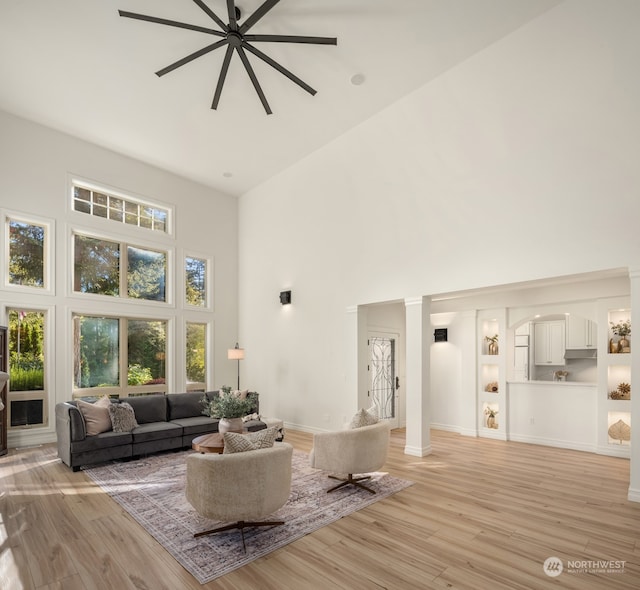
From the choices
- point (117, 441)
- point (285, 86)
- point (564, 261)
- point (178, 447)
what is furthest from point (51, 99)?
point (564, 261)

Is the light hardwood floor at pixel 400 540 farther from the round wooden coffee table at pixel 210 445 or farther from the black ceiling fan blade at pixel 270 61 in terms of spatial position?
the black ceiling fan blade at pixel 270 61

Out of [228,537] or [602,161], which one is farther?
[602,161]

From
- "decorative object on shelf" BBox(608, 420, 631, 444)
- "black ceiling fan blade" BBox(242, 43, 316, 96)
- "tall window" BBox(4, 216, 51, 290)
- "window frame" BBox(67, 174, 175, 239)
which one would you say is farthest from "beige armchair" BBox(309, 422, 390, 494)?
"window frame" BBox(67, 174, 175, 239)

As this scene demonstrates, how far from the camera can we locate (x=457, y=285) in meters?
5.80

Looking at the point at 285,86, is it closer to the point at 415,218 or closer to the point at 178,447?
the point at 415,218

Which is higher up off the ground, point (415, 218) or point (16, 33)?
point (16, 33)

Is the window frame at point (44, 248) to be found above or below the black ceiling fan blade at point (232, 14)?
below

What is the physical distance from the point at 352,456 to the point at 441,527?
1.08m

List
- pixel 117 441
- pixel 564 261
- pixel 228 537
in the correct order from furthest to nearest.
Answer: pixel 117 441
pixel 564 261
pixel 228 537

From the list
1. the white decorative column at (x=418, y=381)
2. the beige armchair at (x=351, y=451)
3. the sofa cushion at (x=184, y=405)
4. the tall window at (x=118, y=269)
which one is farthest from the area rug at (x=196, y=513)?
the tall window at (x=118, y=269)

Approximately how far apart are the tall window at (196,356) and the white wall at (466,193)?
142 cm

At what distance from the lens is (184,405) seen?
6.89 metres

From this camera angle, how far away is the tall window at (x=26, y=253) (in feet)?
22.6

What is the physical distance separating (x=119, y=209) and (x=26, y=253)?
189 cm
